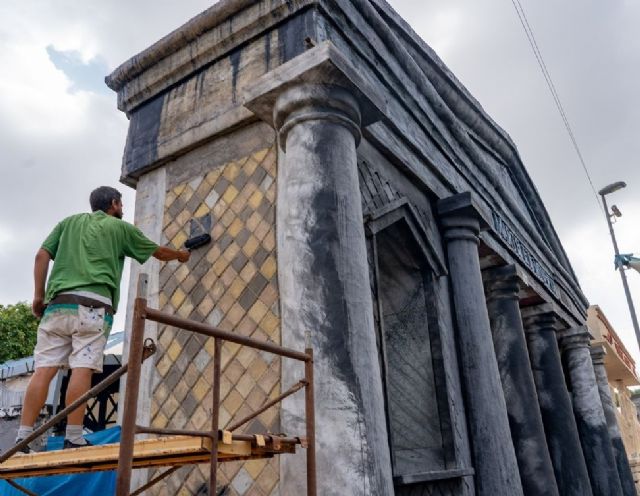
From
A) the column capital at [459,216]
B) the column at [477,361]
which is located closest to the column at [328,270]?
the column capital at [459,216]

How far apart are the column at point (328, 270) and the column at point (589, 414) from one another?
9.09 m

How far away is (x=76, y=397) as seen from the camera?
3.01m

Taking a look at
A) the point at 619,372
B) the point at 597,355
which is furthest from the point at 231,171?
the point at 619,372

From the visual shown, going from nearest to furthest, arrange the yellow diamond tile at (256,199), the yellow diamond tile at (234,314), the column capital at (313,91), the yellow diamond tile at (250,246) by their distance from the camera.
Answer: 1. the column capital at (313,91)
2. the yellow diamond tile at (234,314)
3. the yellow diamond tile at (250,246)
4. the yellow diamond tile at (256,199)

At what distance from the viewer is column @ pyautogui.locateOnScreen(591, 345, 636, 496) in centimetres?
1176

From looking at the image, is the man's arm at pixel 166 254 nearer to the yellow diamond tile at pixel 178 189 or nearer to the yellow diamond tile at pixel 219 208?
the yellow diamond tile at pixel 219 208

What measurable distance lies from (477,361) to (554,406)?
396 cm

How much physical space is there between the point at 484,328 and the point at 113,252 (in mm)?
4074

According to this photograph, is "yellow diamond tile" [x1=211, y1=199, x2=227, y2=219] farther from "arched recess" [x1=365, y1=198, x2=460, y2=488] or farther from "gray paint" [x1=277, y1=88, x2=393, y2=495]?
"arched recess" [x1=365, y1=198, x2=460, y2=488]

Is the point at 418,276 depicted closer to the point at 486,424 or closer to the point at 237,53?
the point at 486,424

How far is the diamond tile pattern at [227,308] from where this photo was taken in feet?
12.2

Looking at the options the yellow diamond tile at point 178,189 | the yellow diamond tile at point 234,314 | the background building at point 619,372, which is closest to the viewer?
the yellow diamond tile at point 234,314

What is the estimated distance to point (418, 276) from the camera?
5.94 meters

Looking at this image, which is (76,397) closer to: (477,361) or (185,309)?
(185,309)
